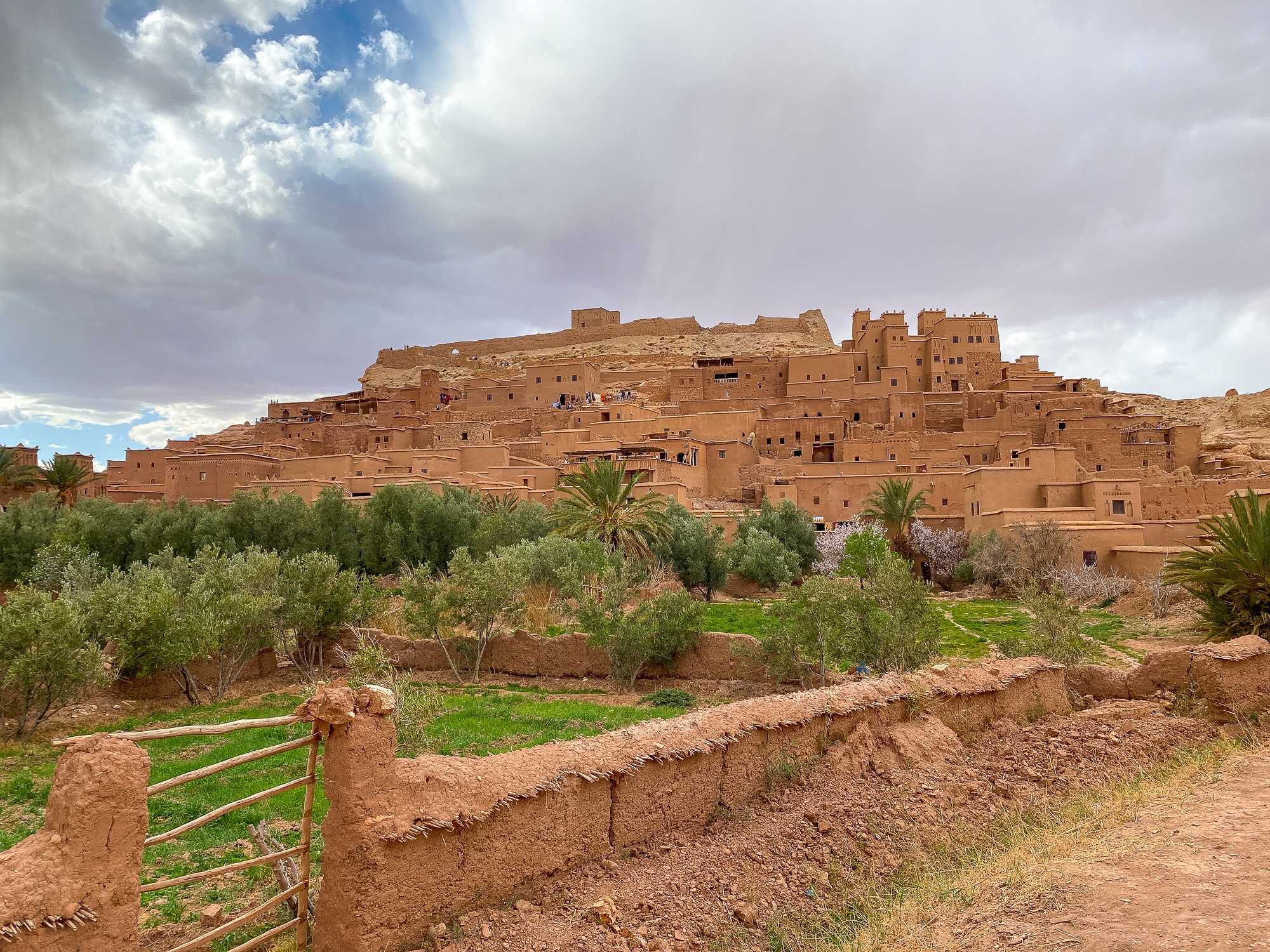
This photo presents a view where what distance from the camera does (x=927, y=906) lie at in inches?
180

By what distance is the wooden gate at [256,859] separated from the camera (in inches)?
144

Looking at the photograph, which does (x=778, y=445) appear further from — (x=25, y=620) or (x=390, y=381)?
(x=390, y=381)

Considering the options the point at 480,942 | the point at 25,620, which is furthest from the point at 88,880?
the point at 25,620

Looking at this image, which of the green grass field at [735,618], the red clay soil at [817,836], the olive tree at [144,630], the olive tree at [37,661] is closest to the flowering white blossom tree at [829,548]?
the green grass field at [735,618]

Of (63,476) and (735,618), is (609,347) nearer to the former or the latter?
(63,476)

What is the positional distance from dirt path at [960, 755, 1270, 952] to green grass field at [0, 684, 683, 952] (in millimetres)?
4771

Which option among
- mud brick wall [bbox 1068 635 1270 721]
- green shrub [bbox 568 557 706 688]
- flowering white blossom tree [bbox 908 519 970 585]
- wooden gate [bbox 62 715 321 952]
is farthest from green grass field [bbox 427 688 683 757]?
flowering white blossom tree [bbox 908 519 970 585]

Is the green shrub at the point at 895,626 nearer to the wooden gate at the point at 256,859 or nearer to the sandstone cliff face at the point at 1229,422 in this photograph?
the wooden gate at the point at 256,859

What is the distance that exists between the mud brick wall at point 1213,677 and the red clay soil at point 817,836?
0.47m

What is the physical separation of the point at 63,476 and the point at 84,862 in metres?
38.1

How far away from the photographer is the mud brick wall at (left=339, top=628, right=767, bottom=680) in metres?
13.2

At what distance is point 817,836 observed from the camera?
18.6ft

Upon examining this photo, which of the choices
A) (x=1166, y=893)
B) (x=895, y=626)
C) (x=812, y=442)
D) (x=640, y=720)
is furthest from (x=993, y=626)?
(x=812, y=442)

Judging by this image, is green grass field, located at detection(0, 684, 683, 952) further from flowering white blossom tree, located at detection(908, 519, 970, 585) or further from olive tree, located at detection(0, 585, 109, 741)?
flowering white blossom tree, located at detection(908, 519, 970, 585)
